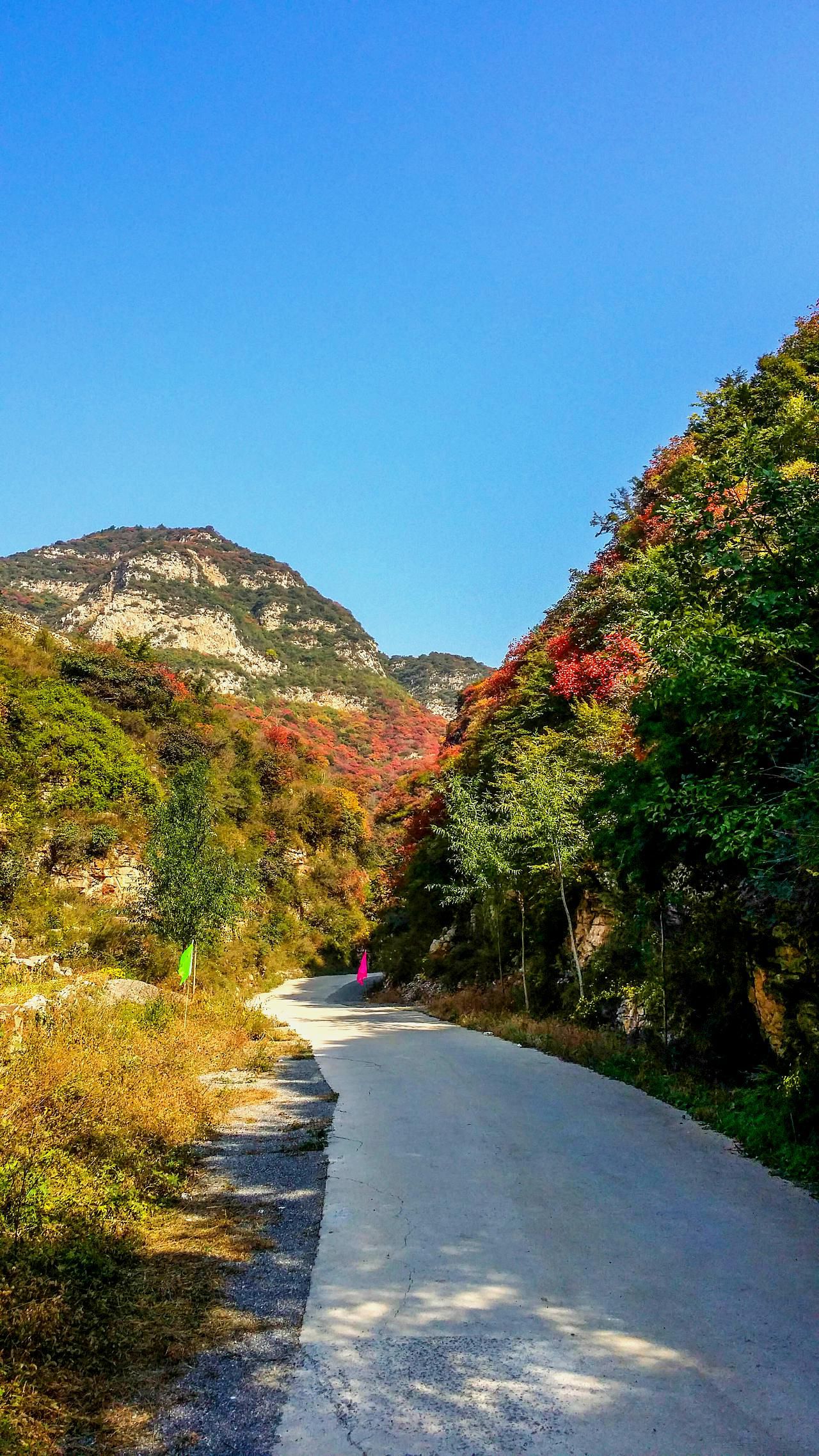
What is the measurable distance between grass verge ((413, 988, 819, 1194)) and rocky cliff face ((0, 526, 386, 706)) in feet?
206

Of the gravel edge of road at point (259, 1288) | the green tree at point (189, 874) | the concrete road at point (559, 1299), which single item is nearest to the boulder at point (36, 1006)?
the gravel edge of road at point (259, 1288)

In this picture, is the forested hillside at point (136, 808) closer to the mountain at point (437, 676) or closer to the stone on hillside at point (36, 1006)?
the stone on hillside at point (36, 1006)

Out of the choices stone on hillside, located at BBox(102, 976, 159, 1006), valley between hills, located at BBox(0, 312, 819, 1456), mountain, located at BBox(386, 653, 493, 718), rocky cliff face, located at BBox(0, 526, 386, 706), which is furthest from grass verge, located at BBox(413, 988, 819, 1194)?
mountain, located at BBox(386, 653, 493, 718)

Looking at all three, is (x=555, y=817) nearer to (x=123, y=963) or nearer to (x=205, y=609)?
(x=123, y=963)

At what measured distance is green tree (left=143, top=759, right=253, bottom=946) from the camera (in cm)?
1859

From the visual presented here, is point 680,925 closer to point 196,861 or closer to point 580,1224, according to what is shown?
point 580,1224

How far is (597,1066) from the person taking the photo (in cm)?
1071

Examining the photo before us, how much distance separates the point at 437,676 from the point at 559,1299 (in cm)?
12314

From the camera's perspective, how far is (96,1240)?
4.60 metres

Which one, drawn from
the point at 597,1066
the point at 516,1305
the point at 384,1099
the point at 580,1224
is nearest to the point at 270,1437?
the point at 516,1305

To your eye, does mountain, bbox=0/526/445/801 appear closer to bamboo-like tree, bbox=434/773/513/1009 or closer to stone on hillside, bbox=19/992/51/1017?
bamboo-like tree, bbox=434/773/513/1009

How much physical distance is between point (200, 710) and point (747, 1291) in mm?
43138

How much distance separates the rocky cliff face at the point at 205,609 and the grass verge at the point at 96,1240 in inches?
2546

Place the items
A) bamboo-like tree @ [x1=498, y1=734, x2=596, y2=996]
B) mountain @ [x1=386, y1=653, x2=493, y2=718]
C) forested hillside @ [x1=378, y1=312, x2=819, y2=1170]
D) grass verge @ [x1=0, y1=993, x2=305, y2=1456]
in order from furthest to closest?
mountain @ [x1=386, y1=653, x2=493, y2=718] < bamboo-like tree @ [x1=498, y1=734, x2=596, y2=996] < forested hillside @ [x1=378, y1=312, x2=819, y2=1170] < grass verge @ [x1=0, y1=993, x2=305, y2=1456]
